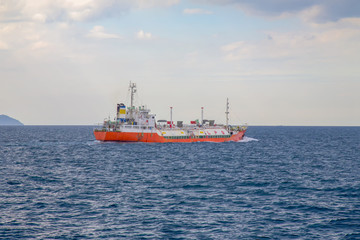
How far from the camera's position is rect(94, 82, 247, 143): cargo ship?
91062mm

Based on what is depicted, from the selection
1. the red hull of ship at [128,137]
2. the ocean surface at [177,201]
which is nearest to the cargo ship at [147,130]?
the red hull of ship at [128,137]

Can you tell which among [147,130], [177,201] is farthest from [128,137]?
[177,201]

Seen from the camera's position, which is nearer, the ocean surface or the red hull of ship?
the ocean surface

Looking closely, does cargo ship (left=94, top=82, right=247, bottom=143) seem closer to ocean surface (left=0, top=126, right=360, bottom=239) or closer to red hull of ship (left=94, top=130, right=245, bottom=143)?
red hull of ship (left=94, top=130, right=245, bottom=143)

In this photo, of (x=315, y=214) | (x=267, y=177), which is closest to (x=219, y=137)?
(x=267, y=177)

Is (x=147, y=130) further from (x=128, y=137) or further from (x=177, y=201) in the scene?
(x=177, y=201)

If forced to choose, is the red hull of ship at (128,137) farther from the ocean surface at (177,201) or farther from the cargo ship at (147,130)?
the ocean surface at (177,201)

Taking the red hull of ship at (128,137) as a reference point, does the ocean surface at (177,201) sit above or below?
below

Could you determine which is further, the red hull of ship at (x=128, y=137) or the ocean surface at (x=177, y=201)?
the red hull of ship at (x=128, y=137)

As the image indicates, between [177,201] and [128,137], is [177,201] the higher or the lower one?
the lower one

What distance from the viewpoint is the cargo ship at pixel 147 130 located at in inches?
3585

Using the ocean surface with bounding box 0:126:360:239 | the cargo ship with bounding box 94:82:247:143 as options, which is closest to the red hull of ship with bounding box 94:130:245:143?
the cargo ship with bounding box 94:82:247:143

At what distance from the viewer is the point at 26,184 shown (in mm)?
41188

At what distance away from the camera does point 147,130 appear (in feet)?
310
